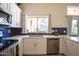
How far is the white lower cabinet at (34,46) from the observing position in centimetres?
541

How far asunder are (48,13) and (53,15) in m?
0.23

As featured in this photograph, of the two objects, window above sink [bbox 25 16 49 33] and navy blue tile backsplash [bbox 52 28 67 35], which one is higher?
window above sink [bbox 25 16 49 33]

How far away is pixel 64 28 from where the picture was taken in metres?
6.12

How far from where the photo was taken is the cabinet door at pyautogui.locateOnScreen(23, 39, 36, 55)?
541 cm

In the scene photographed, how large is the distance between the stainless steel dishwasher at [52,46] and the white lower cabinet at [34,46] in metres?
0.19

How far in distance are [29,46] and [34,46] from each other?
0.61 ft

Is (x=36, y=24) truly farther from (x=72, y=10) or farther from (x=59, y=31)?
(x=72, y=10)

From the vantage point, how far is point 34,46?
17.8ft

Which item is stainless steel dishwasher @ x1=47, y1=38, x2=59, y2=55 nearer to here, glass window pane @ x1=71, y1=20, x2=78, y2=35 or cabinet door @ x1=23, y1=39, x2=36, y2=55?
cabinet door @ x1=23, y1=39, x2=36, y2=55

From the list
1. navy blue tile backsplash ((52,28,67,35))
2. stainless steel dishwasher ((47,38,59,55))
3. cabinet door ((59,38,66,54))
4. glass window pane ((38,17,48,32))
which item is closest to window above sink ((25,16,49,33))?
glass window pane ((38,17,48,32))

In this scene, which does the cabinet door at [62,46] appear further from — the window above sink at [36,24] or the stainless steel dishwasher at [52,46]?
the window above sink at [36,24]

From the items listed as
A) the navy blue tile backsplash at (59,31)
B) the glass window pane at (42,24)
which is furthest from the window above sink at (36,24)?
the navy blue tile backsplash at (59,31)

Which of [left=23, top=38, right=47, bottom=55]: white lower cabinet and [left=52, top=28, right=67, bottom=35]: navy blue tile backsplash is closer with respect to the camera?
[left=23, top=38, right=47, bottom=55]: white lower cabinet

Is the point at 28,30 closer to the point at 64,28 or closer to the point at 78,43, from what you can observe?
the point at 64,28
